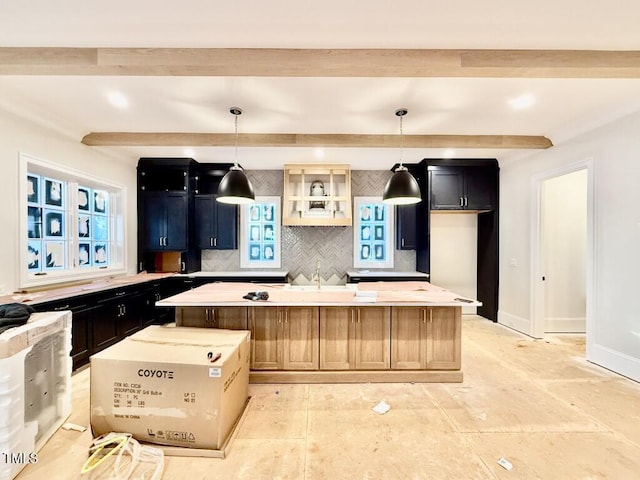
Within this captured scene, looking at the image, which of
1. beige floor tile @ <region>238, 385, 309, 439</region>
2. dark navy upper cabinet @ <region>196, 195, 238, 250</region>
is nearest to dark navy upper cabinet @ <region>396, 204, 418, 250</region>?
dark navy upper cabinet @ <region>196, 195, 238, 250</region>

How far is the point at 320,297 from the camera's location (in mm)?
2859

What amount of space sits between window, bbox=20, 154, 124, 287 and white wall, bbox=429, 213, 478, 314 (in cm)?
543

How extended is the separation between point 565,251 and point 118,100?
611 centimetres

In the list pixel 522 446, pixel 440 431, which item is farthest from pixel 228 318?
pixel 522 446

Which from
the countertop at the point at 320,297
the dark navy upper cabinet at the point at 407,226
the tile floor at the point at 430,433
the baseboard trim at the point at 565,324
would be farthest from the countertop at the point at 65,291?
the baseboard trim at the point at 565,324

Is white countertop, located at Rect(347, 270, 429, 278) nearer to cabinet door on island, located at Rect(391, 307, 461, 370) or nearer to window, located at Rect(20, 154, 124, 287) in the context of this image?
cabinet door on island, located at Rect(391, 307, 461, 370)

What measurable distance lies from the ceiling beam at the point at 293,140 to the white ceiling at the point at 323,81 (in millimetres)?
92

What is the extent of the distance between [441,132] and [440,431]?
3296 mm

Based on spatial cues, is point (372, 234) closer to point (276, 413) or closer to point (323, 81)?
point (323, 81)

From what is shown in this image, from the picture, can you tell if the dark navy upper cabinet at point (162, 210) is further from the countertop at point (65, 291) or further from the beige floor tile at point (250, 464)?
the beige floor tile at point (250, 464)

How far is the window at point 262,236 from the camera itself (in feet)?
17.7

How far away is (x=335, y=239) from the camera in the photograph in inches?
213

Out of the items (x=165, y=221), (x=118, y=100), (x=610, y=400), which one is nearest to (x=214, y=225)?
(x=165, y=221)

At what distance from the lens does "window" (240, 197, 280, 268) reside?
5387 mm
